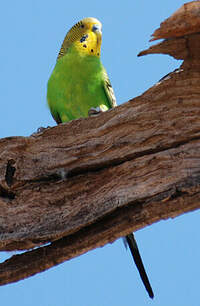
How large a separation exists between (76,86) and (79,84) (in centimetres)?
5

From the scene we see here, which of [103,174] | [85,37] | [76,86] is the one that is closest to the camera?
[103,174]

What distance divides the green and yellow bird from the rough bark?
2136 millimetres

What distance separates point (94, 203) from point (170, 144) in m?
0.77

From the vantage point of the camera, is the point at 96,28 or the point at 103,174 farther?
the point at 96,28

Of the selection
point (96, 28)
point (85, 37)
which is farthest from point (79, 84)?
point (96, 28)

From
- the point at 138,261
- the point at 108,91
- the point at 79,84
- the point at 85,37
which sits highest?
the point at 85,37

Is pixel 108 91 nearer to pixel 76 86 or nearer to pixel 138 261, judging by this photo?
pixel 76 86

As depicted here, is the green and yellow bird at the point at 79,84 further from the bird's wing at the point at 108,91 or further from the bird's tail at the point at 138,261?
the bird's tail at the point at 138,261

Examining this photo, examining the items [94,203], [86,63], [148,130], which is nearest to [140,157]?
[148,130]

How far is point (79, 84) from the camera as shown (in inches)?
245

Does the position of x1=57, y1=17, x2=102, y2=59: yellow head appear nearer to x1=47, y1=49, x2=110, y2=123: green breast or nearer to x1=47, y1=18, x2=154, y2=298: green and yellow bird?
x1=47, y1=18, x2=154, y2=298: green and yellow bird

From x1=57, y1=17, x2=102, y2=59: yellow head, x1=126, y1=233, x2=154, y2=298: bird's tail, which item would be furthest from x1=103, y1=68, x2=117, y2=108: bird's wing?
x1=126, y1=233, x2=154, y2=298: bird's tail

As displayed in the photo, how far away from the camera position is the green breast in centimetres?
622

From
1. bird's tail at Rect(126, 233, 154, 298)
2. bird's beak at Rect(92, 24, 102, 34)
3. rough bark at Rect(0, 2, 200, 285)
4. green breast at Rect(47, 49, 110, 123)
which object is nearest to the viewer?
rough bark at Rect(0, 2, 200, 285)
